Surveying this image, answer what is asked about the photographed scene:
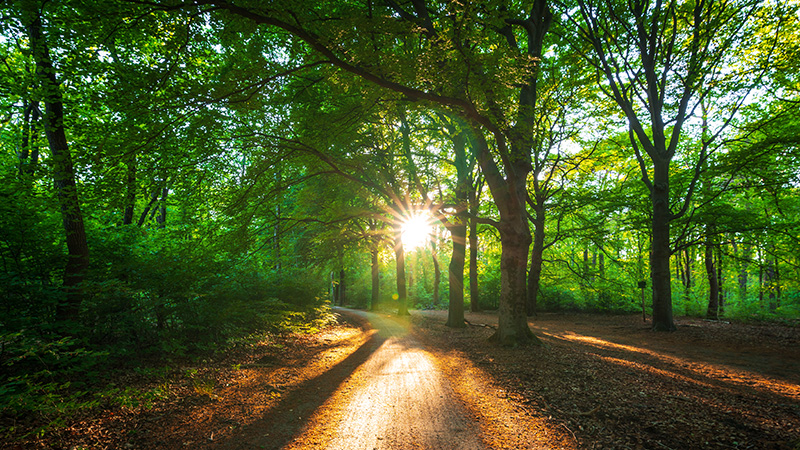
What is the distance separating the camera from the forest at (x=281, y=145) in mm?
5137

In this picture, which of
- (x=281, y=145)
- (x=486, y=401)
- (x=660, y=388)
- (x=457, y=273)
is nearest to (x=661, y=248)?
(x=457, y=273)

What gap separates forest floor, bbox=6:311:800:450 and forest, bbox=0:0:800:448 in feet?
2.28

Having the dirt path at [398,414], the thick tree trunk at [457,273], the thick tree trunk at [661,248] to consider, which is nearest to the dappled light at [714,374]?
the dirt path at [398,414]

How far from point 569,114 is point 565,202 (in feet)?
14.1

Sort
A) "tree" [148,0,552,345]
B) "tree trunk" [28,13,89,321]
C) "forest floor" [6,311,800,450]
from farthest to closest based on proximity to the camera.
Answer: "tree" [148,0,552,345], "tree trunk" [28,13,89,321], "forest floor" [6,311,800,450]

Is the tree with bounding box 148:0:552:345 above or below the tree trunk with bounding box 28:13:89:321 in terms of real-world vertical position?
above

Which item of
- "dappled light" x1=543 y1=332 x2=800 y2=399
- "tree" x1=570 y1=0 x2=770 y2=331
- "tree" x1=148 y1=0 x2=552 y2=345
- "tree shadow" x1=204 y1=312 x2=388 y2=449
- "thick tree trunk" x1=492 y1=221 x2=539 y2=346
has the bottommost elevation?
"tree shadow" x1=204 y1=312 x2=388 y2=449

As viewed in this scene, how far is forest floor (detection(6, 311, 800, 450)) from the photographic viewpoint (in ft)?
Answer: 11.0

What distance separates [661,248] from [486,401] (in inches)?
457

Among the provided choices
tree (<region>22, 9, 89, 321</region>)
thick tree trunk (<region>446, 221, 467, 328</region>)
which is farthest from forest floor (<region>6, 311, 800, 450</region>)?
thick tree trunk (<region>446, 221, 467, 328</region>)

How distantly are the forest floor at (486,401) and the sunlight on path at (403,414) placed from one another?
3 cm

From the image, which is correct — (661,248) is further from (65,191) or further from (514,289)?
(65,191)

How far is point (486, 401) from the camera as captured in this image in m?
4.54

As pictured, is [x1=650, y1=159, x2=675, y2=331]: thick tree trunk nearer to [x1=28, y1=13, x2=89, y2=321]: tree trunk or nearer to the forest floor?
the forest floor
